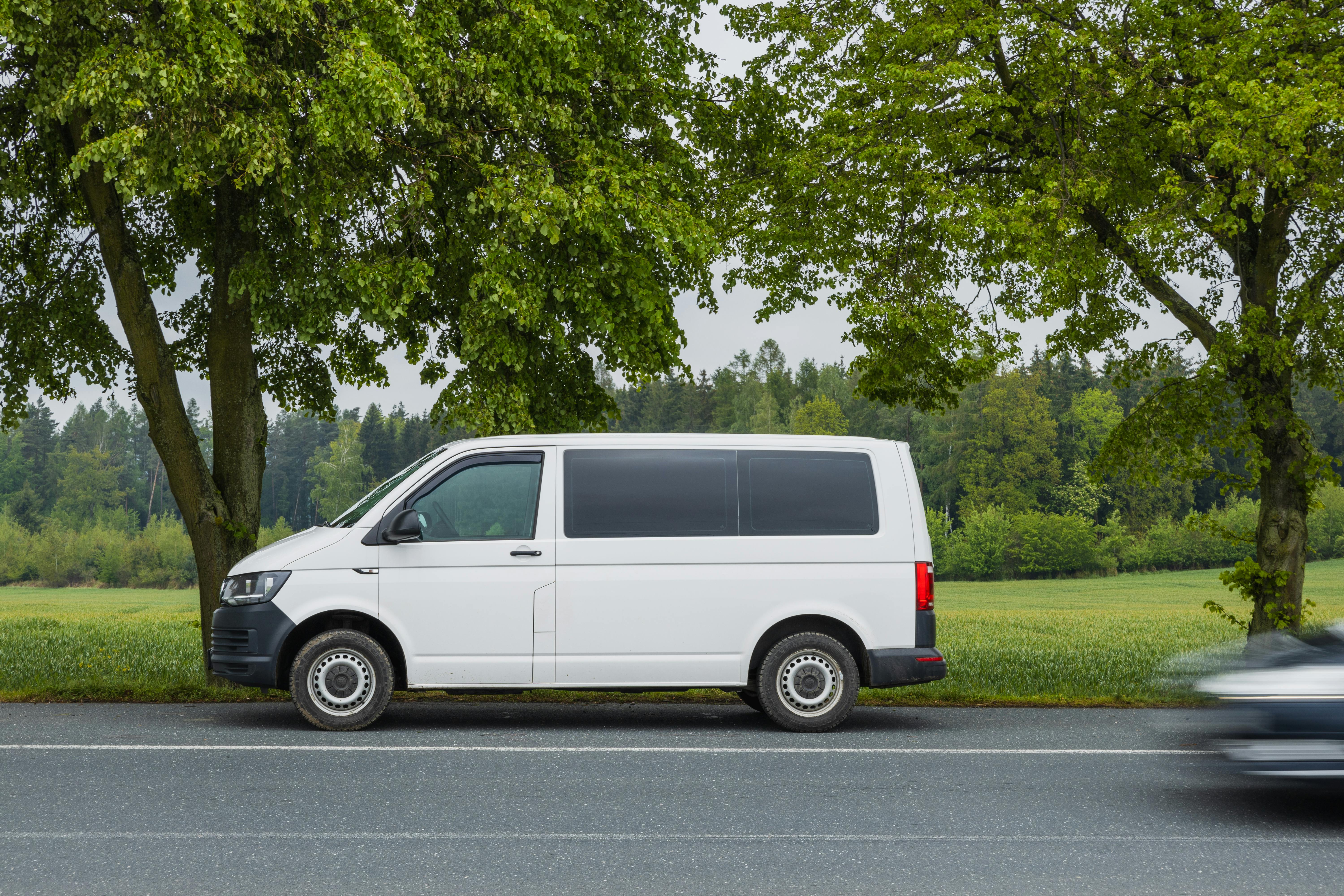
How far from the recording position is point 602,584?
8562mm

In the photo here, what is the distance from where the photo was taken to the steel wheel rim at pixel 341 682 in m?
8.48

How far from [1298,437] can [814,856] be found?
36.8 feet

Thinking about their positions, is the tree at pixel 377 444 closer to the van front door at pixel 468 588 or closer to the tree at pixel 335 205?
the tree at pixel 335 205

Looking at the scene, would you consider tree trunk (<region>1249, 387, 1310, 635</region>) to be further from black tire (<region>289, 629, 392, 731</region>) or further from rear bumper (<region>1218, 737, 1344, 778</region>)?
black tire (<region>289, 629, 392, 731</region>)

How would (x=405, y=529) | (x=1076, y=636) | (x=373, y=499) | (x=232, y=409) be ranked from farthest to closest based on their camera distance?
(x=1076, y=636), (x=232, y=409), (x=373, y=499), (x=405, y=529)

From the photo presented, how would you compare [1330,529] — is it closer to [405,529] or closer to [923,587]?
[923,587]

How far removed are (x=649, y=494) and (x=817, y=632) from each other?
5.35 ft

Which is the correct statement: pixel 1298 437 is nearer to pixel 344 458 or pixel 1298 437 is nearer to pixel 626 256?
pixel 626 256

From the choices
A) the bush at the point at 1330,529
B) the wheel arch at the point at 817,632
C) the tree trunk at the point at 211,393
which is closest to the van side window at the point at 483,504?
the wheel arch at the point at 817,632

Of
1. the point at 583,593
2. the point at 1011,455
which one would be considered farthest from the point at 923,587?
the point at 1011,455

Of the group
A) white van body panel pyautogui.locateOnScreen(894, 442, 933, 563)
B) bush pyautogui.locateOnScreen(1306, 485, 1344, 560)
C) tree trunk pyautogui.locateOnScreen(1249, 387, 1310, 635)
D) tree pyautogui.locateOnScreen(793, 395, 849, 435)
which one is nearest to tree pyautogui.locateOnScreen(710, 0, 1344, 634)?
tree trunk pyautogui.locateOnScreen(1249, 387, 1310, 635)

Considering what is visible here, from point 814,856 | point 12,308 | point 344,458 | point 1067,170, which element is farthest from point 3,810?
point 344,458

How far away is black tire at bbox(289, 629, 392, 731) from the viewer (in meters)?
8.45

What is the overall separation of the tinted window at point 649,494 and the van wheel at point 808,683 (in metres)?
0.98
